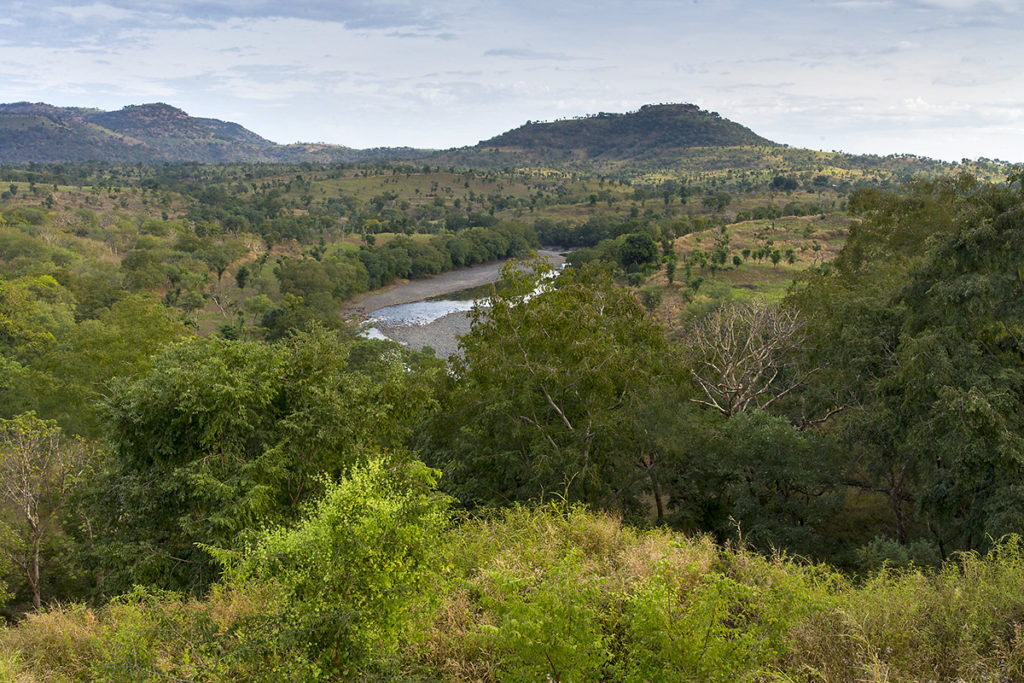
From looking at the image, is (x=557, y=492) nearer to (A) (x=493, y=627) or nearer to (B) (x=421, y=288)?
(A) (x=493, y=627)

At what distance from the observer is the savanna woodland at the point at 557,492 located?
5.96 metres

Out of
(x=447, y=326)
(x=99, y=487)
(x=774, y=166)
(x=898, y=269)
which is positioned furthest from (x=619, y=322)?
(x=774, y=166)

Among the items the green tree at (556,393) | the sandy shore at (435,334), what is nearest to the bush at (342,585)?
the green tree at (556,393)

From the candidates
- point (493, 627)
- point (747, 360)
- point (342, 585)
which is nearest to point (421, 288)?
point (747, 360)

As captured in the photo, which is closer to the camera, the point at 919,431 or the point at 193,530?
the point at 193,530

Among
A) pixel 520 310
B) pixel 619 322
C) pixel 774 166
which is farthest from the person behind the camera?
pixel 774 166

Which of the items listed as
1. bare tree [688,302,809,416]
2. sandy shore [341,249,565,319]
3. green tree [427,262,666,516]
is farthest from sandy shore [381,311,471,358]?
green tree [427,262,666,516]

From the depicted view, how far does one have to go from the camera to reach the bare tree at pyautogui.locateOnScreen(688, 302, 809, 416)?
18.5m

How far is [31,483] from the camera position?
53.5 feet

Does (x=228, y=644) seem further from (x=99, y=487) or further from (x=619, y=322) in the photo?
(x=619, y=322)

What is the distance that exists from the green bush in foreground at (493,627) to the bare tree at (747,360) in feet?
35.8

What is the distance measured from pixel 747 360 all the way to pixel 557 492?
11693mm

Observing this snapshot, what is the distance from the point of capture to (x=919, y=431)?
1238 cm

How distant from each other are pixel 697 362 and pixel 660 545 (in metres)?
12.6
